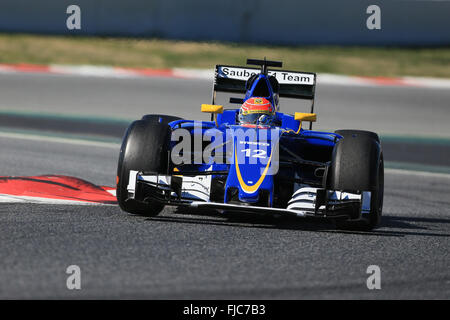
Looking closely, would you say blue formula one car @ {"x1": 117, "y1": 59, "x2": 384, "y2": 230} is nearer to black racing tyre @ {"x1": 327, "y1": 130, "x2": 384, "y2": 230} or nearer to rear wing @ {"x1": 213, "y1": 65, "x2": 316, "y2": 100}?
black racing tyre @ {"x1": 327, "y1": 130, "x2": 384, "y2": 230}

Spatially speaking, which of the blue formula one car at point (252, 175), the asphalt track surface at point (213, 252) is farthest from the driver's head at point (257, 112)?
the asphalt track surface at point (213, 252)

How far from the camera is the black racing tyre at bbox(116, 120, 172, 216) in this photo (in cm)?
739

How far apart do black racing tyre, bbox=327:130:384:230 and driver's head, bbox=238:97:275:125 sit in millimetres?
1090

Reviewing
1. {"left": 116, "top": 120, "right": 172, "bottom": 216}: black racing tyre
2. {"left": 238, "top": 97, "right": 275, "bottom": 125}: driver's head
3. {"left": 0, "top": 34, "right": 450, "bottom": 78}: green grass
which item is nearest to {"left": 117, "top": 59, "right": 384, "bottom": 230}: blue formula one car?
{"left": 116, "top": 120, "right": 172, "bottom": 216}: black racing tyre

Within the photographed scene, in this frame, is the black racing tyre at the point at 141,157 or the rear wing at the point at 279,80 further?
the rear wing at the point at 279,80

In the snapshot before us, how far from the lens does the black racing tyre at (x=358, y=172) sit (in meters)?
7.19

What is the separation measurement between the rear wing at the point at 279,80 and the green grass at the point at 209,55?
10485 mm

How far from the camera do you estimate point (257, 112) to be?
828cm

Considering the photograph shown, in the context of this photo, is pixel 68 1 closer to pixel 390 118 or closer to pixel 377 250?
pixel 390 118

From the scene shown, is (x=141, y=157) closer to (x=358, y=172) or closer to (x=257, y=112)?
(x=257, y=112)

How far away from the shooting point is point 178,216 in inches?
302

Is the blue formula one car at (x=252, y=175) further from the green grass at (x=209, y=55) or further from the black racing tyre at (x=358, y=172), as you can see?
the green grass at (x=209, y=55)

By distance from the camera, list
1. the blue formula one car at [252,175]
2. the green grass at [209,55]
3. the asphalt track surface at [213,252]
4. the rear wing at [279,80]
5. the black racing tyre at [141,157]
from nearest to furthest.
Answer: the asphalt track surface at [213,252] < the blue formula one car at [252,175] < the black racing tyre at [141,157] < the rear wing at [279,80] < the green grass at [209,55]

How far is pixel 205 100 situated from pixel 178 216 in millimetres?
9757
